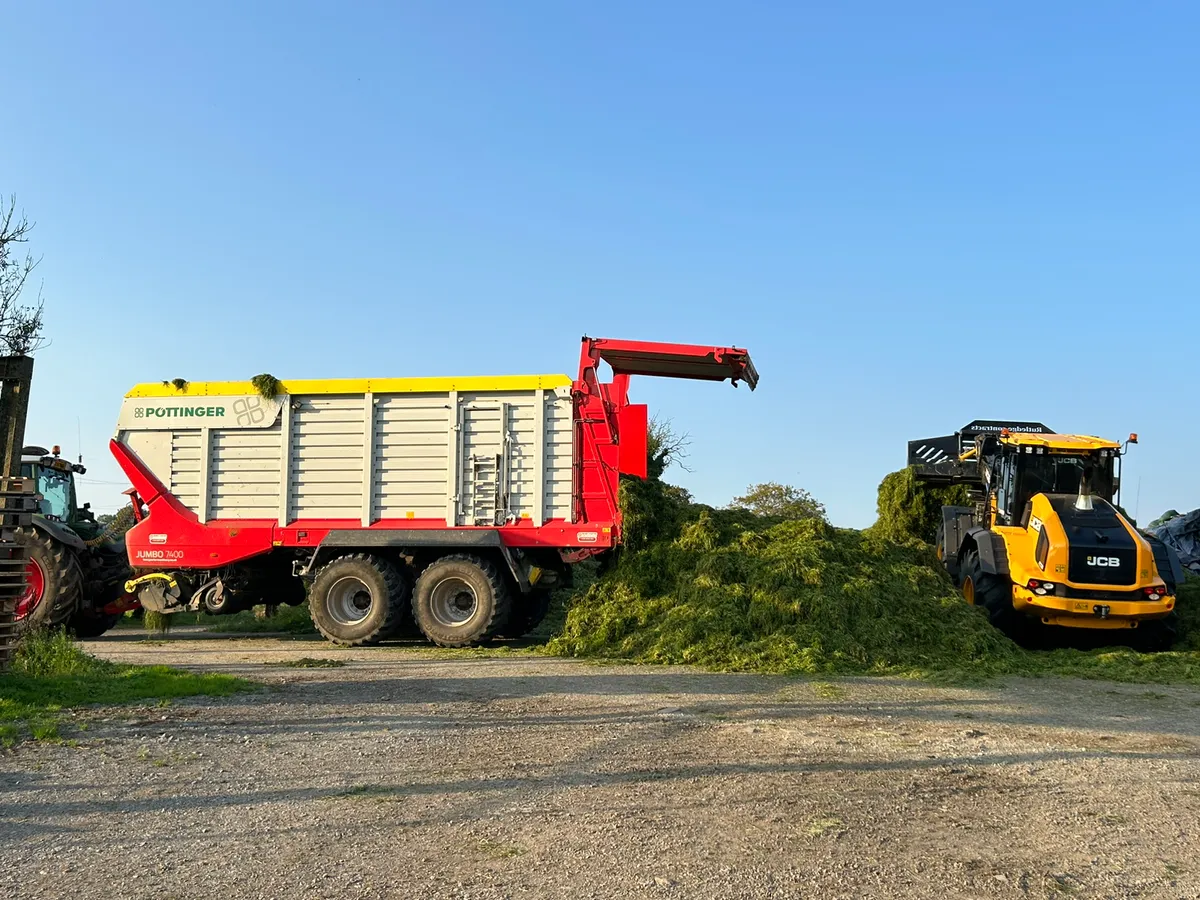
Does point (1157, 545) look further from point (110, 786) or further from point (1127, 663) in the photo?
point (110, 786)

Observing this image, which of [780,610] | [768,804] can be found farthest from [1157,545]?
[768,804]

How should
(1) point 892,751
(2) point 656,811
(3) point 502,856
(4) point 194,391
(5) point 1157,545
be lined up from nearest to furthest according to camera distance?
1. (3) point 502,856
2. (2) point 656,811
3. (1) point 892,751
4. (5) point 1157,545
5. (4) point 194,391

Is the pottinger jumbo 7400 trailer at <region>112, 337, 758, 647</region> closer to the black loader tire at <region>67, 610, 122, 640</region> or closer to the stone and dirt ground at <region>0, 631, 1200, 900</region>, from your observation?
the black loader tire at <region>67, 610, 122, 640</region>

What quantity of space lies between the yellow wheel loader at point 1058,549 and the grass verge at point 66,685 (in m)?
8.31

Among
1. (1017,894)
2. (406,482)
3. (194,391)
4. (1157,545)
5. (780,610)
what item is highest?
(194,391)

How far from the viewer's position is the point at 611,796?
497 centimetres

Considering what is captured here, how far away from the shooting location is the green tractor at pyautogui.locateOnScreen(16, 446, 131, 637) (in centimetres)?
1199

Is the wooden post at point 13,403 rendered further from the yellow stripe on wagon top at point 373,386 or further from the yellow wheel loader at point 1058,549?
the yellow wheel loader at point 1058,549

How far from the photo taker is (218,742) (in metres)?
6.13

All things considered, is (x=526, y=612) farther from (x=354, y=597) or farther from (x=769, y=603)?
(x=769, y=603)

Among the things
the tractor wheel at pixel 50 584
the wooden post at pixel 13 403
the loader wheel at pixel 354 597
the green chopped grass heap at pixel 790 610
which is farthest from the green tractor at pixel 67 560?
the green chopped grass heap at pixel 790 610

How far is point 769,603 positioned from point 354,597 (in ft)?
16.5

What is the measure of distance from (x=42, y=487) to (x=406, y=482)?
5.56 meters

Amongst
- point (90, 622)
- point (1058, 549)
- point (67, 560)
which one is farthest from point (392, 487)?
point (1058, 549)
